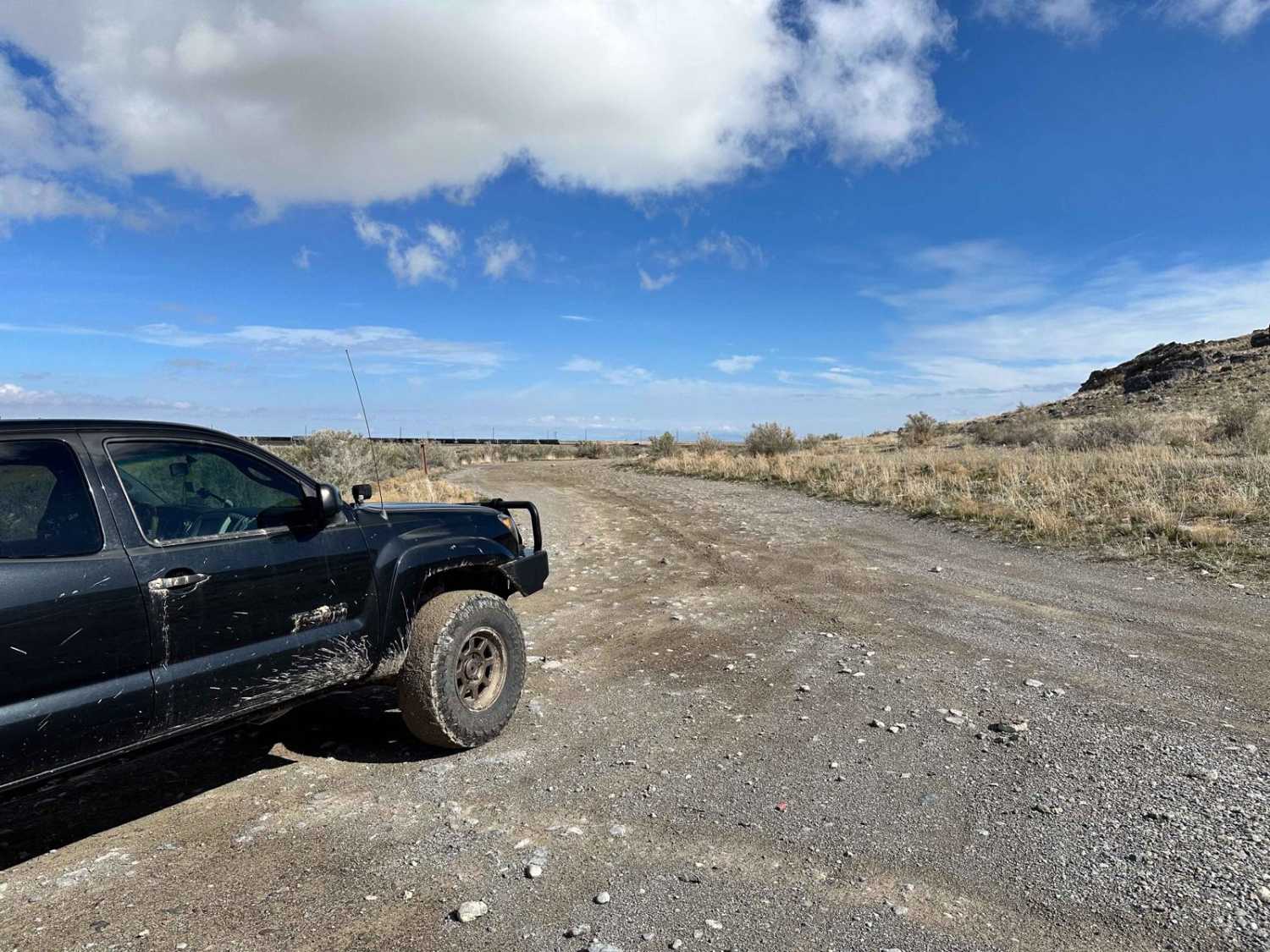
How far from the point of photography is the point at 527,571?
505 centimetres

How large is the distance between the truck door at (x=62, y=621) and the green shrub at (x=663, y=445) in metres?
30.9

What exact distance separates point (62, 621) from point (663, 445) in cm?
3218

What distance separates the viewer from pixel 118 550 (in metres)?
3.04

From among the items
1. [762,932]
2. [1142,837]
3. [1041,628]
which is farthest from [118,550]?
[1041,628]

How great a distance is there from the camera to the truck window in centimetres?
330

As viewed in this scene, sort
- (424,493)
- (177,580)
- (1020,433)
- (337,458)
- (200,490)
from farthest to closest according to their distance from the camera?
(1020,433) < (337,458) < (424,493) < (200,490) < (177,580)

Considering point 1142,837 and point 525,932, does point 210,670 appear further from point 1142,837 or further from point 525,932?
point 1142,837

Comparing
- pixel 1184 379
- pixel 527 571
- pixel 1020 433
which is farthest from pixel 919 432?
pixel 527 571

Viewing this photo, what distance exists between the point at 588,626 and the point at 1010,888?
4.53 meters

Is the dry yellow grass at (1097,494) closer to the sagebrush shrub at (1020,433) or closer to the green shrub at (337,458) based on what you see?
the sagebrush shrub at (1020,433)

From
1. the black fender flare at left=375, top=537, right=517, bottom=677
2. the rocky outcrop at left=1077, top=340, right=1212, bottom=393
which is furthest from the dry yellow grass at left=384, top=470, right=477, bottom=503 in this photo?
the rocky outcrop at left=1077, top=340, right=1212, bottom=393

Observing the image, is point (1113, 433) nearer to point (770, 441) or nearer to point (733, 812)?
point (770, 441)

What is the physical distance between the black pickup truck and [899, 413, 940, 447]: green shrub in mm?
31131

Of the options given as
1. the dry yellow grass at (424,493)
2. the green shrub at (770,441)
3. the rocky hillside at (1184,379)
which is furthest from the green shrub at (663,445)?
the rocky hillside at (1184,379)
